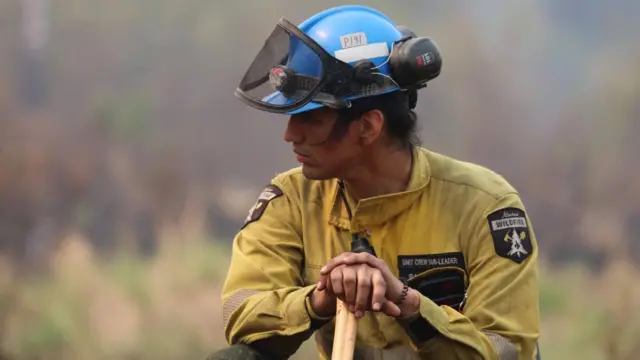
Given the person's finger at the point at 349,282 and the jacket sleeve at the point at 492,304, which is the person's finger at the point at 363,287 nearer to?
the person's finger at the point at 349,282

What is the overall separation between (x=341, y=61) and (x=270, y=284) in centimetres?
57

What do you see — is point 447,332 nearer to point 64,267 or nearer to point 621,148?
point 621,148

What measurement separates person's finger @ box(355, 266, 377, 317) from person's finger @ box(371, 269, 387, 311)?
0.01 m

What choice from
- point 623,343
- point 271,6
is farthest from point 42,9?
point 623,343

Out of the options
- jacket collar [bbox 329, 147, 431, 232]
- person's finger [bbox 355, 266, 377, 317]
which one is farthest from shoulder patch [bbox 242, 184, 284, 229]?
person's finger [bbox 355, 266, 377, 317]

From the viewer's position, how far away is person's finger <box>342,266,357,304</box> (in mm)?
2117

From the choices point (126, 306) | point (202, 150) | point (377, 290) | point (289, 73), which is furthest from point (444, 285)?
point (126, 306)

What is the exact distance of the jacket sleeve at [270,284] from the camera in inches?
91.7

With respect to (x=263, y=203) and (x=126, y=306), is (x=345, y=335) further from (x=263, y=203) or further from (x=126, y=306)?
(x=126, y=306)

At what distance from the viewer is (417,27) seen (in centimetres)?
378

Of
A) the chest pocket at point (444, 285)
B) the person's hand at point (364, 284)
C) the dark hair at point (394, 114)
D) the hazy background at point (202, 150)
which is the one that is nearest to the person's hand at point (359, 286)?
the person's hand at point (364, 284)

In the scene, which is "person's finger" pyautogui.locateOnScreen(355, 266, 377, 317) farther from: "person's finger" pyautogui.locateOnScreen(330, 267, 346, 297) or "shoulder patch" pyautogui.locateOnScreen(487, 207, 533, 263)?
"shoulder patch" pyautogui.locateOnScreen(487, 207, 533, 263)

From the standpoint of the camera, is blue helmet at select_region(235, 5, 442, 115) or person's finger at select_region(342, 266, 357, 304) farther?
blue helmet at select_region(235, 5, 442, 115)

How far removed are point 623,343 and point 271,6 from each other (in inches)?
71.9
